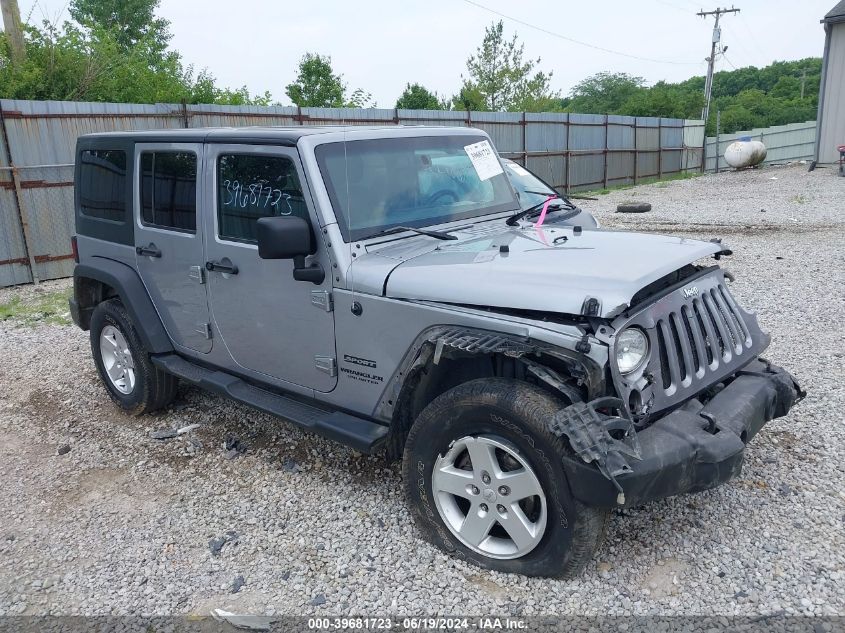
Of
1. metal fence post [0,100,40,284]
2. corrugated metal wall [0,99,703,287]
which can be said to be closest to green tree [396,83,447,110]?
corrugated metal wall [0,99,703,287]

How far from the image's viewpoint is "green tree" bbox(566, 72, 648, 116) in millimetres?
59812

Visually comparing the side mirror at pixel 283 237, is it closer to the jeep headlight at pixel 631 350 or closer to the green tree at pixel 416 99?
the jeep headlight at pixel 631 350

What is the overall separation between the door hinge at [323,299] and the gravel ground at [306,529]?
1118 millimetres

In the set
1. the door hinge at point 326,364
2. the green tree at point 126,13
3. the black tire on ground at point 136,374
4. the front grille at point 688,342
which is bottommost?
the black tire on ground at point 136,374

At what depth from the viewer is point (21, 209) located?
9789 millimetres

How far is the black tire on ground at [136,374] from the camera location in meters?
4.86

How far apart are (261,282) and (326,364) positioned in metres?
0.63

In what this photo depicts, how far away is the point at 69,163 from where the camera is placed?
33.8 ft

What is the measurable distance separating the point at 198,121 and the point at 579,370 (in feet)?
35.3

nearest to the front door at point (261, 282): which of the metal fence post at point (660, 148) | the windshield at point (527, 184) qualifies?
the windshield at point (527, 184)

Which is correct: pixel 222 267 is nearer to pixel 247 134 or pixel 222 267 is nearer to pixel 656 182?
pixel 247 134

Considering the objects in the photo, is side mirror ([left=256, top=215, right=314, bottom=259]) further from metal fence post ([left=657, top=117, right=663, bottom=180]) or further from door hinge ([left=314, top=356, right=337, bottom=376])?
metal fence post ([left=657, top=117, right=663, bottom=180])

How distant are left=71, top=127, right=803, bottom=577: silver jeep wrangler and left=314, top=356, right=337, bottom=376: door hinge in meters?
0.02

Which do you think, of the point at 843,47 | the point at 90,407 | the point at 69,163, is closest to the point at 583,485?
the point at 90,407
